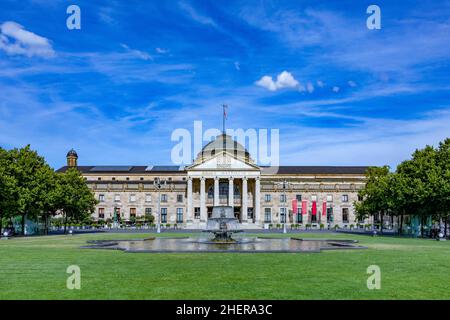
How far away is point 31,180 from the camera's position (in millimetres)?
69812

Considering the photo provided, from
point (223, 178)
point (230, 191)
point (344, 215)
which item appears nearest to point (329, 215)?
point (344, 215)

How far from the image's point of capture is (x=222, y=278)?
19.6 m

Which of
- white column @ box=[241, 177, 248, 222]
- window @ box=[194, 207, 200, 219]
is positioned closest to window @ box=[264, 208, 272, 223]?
white column @ box=[241, 177, 248, 222]

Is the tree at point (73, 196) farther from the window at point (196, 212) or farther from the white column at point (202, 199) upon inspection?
the window at point (196, 212)

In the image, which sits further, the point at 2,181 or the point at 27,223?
the point at 27,223

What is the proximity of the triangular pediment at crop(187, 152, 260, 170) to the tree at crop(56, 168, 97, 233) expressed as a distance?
123 ft

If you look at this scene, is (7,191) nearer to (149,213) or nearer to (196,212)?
(149,213)

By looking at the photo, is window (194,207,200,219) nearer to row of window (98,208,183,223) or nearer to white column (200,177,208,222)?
row of window (98,208,183,223)

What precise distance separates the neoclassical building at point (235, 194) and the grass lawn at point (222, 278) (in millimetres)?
99052

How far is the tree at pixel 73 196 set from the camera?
8067cm

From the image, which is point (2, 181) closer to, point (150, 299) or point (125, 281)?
point (125, 281)

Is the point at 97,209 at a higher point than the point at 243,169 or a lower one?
lower
